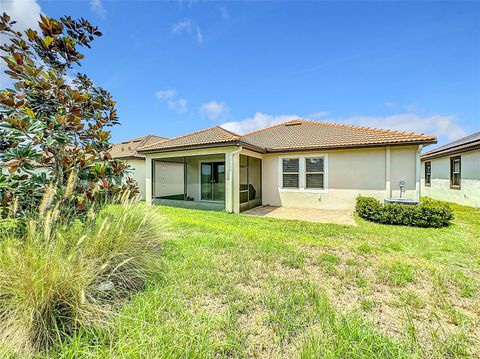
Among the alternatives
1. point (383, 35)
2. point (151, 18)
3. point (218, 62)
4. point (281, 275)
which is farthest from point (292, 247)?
point (218, 62)

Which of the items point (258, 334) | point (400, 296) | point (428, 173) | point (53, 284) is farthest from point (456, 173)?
point (53, 284)

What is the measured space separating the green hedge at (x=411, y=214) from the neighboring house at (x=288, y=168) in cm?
233

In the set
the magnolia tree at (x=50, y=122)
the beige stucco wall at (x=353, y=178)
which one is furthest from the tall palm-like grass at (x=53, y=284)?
the beige stucco wall at (x=353, y=178)

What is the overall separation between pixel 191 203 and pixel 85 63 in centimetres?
960

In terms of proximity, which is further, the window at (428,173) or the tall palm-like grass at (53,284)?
the window at (428,173)

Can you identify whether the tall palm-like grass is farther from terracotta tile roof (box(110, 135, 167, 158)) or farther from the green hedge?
terracotta tile roof (box(110, 135, 167, 158))

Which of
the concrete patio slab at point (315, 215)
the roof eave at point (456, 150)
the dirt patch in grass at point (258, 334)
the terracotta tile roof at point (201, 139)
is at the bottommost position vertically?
the dirt patch in grass at point (258, 334)

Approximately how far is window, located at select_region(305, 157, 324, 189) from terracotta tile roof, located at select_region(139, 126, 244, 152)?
4644 millimetres

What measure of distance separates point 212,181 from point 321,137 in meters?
7.33

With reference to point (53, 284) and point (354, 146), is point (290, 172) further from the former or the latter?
point (53, 284)

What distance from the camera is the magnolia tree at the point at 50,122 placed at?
3.32 metres

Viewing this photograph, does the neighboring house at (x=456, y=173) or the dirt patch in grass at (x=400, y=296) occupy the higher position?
the neighboring house at (x=456, y=173)

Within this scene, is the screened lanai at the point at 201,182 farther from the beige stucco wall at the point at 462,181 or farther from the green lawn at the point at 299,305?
the beige stucco wall at the point at 462,181

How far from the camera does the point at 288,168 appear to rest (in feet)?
44.2
